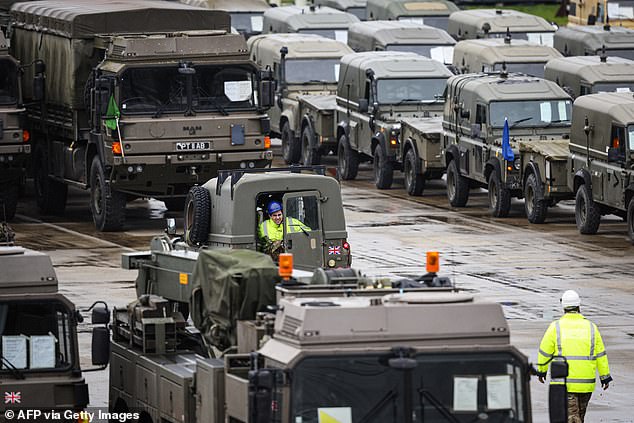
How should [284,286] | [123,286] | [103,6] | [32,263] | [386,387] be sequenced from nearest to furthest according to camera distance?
[386,387] → [284,286] → [32,263] → [123,286] → [103,6]

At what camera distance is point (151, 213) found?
2919 centimetres

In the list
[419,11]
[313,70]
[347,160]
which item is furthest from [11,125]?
[419,11]

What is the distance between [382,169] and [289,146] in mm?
4032

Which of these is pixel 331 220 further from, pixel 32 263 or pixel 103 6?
pixel 103 6

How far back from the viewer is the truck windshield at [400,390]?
9602 millimetres

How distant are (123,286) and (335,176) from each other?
168 inches

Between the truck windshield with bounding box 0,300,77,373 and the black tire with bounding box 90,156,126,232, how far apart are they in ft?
46.7

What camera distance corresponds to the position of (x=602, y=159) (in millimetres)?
25938

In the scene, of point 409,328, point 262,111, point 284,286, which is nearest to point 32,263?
point 284,286

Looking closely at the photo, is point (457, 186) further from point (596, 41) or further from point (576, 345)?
point (576, 345)

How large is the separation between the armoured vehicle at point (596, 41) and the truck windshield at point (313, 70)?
5.29m

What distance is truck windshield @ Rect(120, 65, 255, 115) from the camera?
84.3ft

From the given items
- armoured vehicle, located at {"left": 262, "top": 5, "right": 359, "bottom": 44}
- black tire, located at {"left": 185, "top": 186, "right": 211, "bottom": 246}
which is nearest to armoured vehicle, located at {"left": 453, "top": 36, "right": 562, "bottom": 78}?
armoured vehicle, located at {"left": 262, "top": 5, "right": 359, "bottom": 44}

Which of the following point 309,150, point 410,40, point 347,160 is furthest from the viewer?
point 410,40
